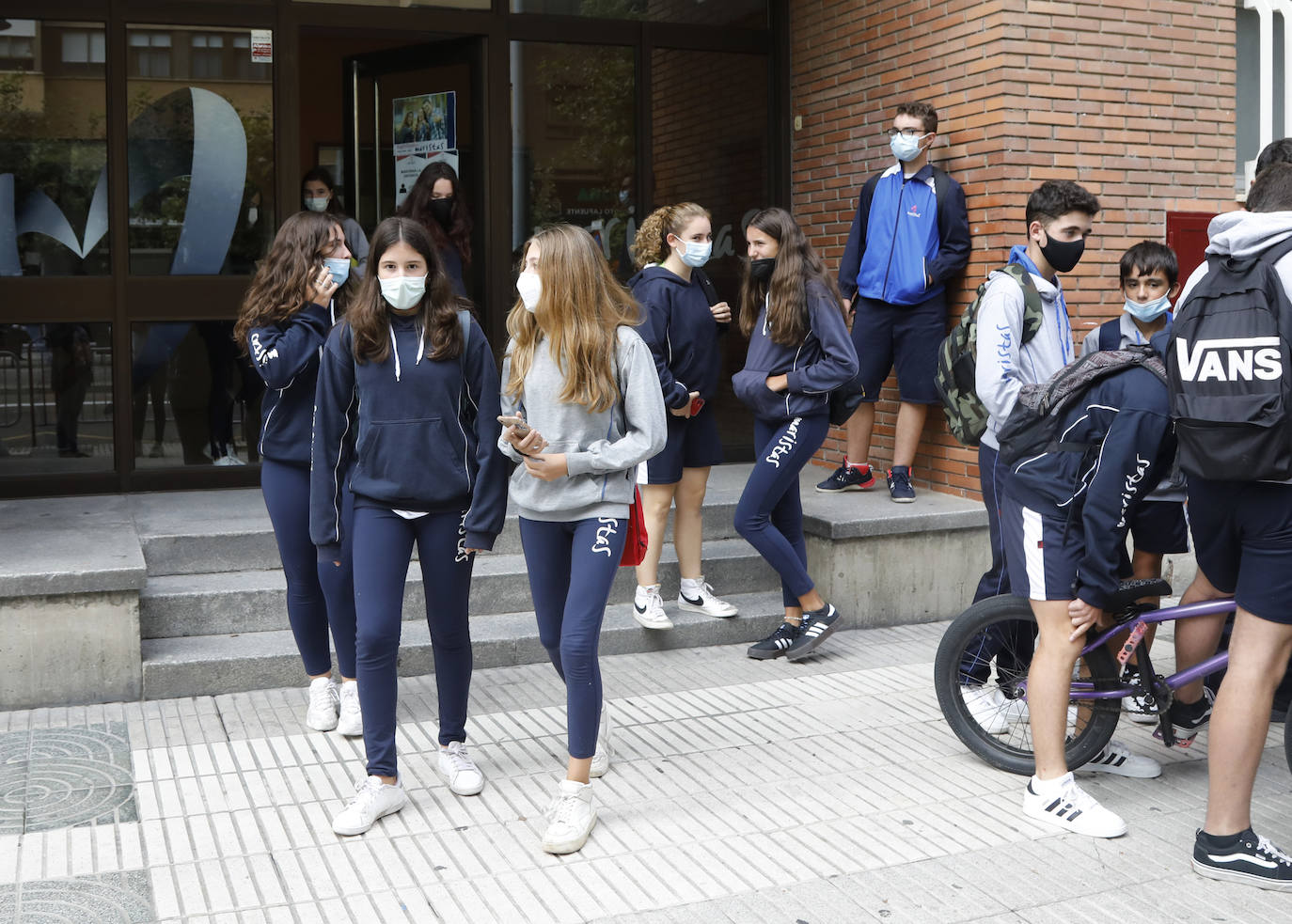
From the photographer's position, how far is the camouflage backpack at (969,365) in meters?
5.03

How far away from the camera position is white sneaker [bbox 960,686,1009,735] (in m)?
5.05

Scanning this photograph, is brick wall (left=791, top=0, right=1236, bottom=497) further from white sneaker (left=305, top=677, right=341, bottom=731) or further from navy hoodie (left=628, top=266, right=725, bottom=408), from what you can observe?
white sneaker (left=305, top=677, right=341, bottom=731)

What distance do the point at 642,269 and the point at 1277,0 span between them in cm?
482

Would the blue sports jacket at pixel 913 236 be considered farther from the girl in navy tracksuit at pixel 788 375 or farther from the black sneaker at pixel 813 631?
the black sneaker at pixel 813 631

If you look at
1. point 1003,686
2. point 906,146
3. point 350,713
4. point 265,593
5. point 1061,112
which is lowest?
point 350,713

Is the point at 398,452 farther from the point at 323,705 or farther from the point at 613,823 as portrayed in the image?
the point at 323,705

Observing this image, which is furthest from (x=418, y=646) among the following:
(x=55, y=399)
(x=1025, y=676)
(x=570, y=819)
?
(x=55, y=399)

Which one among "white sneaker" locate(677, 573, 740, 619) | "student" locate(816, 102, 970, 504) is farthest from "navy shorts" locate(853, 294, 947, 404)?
"white sneaker" locate(677, 573, 740, 619)

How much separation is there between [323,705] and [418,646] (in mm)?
743

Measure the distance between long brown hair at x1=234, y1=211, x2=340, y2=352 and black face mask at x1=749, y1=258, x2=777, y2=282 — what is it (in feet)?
6.64

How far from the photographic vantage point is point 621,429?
177 inches

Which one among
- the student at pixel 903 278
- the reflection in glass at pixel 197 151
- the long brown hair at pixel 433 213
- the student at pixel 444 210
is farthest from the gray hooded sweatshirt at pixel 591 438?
the reflection in glass at pixel 197 151

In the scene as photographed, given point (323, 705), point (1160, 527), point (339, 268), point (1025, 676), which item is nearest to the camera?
point (1025, 676)

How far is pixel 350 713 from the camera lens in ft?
17.3
